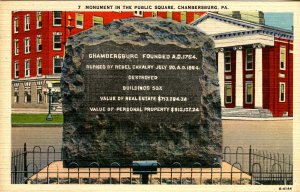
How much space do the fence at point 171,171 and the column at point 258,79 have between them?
60cm

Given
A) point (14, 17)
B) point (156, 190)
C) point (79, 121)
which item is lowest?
point (156, 190)

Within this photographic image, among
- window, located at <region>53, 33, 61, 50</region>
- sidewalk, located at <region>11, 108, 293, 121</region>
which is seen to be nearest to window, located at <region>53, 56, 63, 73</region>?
window, located at <region>53, 33, 61, 50</region>

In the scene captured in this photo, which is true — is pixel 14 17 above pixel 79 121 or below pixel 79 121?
above

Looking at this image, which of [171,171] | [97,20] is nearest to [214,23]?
[97,20]

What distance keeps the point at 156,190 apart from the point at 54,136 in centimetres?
135

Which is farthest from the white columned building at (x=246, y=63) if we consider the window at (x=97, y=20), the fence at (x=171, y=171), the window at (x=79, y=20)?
the window at (x=79, y=20)

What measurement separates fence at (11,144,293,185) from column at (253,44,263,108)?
60cm

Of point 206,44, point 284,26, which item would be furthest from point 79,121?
point 284,26

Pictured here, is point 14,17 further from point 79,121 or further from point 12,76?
point 79,121

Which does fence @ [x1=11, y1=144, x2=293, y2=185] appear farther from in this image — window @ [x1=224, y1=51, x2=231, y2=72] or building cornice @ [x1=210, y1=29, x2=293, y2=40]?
building cornice @ [x1=210, y1=29, x2=293, y2=40]

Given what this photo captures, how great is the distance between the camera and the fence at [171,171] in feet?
16.7

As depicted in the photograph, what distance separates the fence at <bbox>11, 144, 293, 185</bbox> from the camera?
16.7 ft

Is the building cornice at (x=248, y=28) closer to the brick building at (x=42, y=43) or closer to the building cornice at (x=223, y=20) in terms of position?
the building cornice at (x=223, y=20)

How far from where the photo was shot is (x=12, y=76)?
5172mm
